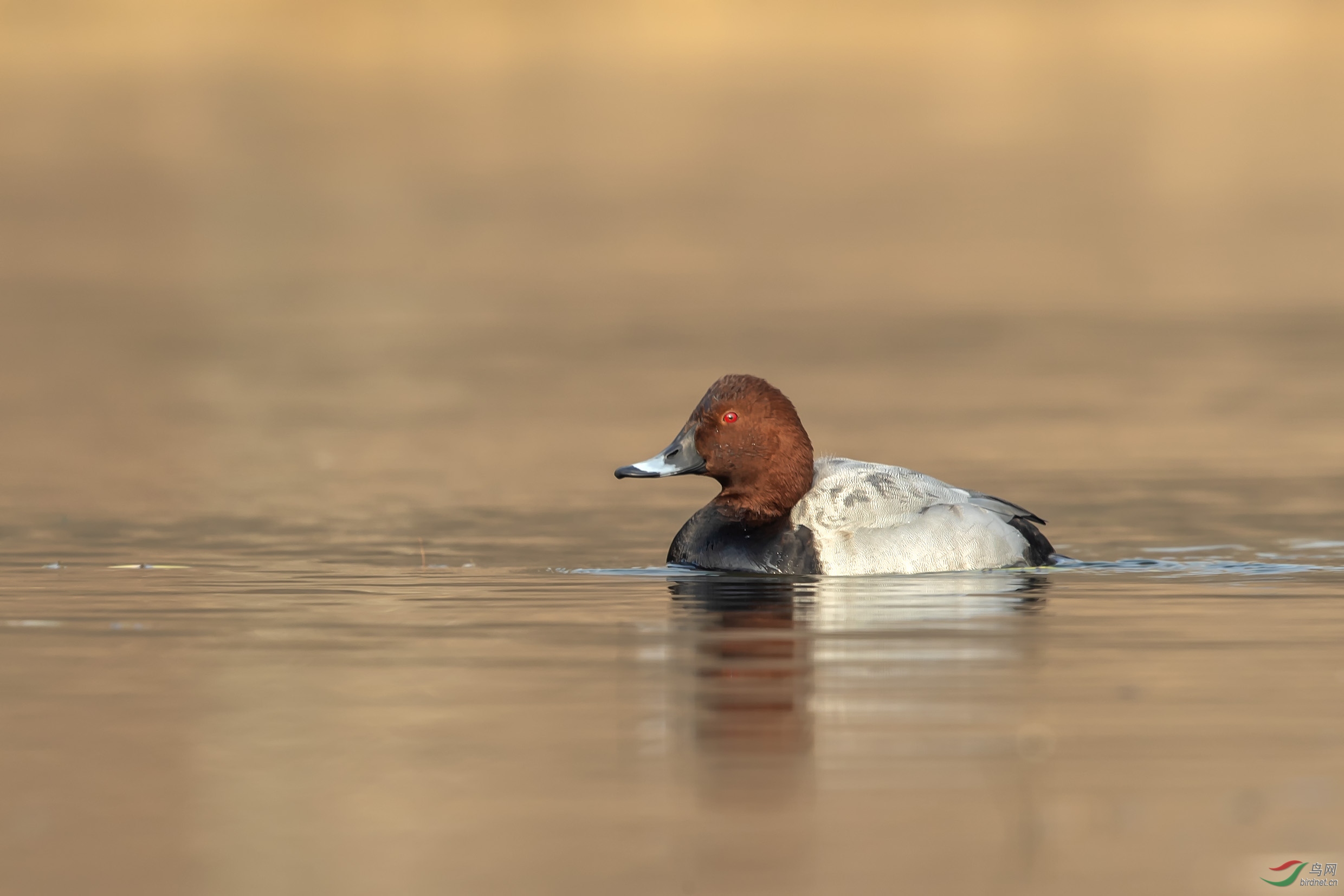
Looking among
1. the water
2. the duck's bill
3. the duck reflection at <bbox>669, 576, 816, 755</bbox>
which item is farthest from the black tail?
the duck's bill

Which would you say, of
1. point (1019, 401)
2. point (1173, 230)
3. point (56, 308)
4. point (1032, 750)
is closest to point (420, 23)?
point (1173, 230)

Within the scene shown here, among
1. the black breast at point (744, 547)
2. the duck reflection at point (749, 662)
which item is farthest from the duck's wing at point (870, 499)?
the duck reflection at point (749, 662)

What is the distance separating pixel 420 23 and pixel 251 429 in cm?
5310

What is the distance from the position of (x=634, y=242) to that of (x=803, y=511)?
1212 inches

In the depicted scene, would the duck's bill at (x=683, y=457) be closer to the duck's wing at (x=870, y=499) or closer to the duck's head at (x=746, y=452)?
the duck's head at (x=746, y=452)

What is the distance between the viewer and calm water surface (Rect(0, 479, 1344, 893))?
677 cm

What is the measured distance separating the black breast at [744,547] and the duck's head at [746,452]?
0.09 m

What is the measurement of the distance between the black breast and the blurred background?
2.73 metres

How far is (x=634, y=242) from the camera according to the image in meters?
43.2

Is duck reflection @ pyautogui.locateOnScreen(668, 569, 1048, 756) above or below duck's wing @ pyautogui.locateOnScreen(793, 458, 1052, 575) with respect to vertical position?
below

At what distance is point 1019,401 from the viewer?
2106cm

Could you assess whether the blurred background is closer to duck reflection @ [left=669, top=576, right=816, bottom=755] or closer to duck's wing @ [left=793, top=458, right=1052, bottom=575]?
duck's wing @ [left=793, top=458, right=1052, bottom=575]

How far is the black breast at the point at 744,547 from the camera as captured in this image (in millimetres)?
12508

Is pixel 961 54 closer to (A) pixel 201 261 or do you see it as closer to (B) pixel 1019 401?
(A) pixel 201 261
